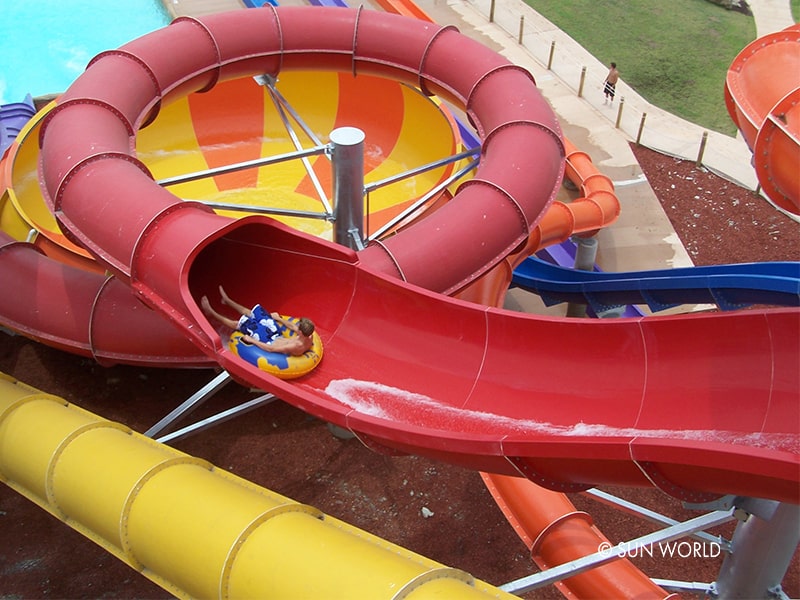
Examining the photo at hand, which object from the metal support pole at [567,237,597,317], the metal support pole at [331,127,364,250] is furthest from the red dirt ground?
the metal support pole at [567,237,597,317]

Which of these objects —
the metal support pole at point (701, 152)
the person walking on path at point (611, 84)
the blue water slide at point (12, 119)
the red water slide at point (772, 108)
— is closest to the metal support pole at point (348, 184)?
the red water slide at point (772, 108)

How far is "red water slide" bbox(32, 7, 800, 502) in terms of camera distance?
489cm

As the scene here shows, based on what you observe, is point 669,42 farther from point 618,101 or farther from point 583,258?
point 583,258

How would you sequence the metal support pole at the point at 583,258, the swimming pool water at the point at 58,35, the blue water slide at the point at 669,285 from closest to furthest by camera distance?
the blue water slide at the point at 669,285 < the metal support pole at the point at 583,258 < the swimming pool water at the point at 58,35

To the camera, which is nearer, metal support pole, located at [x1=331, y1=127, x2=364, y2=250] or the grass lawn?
metal support pole, located at [x1=331, y1=127, x2=364, y2=250]

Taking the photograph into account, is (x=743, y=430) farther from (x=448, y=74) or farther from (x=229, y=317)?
(x=448, y=74)

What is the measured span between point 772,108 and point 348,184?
4235 mm

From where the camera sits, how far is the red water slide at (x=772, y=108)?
23.6 ft

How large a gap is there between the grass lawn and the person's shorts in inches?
542

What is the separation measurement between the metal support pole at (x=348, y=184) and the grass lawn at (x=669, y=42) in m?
12.0

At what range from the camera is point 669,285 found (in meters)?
9.16

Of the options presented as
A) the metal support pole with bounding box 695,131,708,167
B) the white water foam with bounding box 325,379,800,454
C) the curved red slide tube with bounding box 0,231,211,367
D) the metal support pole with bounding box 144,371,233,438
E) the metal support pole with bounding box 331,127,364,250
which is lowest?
the metal support pole with bounding box 144,371,233,438

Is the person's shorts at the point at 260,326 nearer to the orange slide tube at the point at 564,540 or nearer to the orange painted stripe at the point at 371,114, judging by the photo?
the orange slide tube at the point at 564,540

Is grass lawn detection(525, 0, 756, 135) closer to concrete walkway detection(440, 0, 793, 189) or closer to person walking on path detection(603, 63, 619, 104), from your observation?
concrete walkway detection(440, 0, 793, 189)
